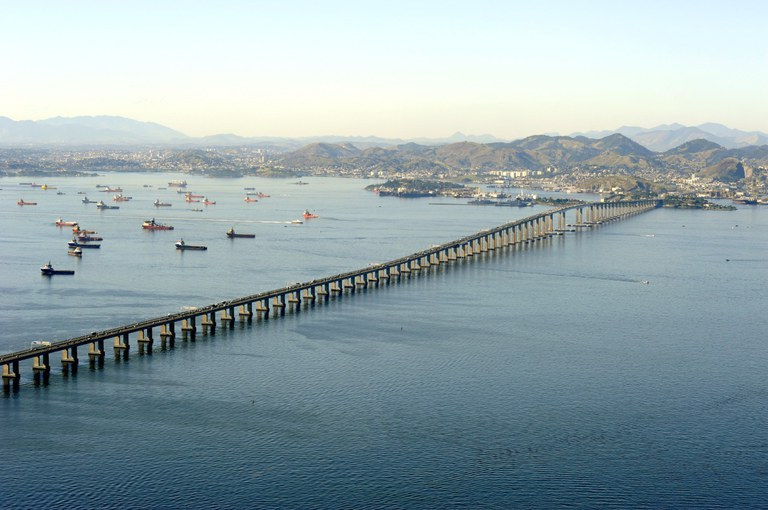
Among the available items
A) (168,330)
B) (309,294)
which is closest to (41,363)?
(168,330)

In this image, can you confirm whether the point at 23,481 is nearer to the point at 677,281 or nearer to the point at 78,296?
the point at 78,296

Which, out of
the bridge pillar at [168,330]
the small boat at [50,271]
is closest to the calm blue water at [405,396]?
the small boat at [50,271]

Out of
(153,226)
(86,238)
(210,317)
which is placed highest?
(153,226)

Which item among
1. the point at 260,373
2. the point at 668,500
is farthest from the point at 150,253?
the point at 668,500

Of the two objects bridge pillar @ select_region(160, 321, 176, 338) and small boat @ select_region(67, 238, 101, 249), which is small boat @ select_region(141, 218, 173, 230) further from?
bridge pillar @ select_region(160, 321, 176, 338)

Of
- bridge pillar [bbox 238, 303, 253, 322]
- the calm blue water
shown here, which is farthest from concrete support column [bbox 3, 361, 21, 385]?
bridge pillar [bbox 238, 303, 253, 322]

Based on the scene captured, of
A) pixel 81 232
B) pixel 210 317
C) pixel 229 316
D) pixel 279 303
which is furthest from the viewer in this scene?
pixel 81 232

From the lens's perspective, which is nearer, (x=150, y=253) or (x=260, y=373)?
(x=260, y=373)

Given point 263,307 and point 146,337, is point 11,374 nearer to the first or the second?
point 146,337
